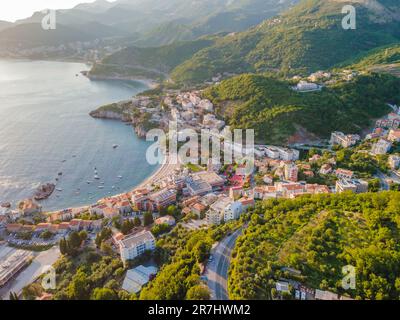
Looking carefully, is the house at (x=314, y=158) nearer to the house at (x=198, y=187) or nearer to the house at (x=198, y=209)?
the house at (x=198, y=187)

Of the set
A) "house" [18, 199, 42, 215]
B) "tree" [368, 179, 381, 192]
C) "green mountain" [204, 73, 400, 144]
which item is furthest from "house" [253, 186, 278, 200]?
"house" [18, 199, 42, 215]

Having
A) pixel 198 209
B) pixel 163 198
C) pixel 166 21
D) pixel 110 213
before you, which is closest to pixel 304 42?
pixel 163 198

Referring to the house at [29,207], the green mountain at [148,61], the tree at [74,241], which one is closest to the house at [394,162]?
the tree at [74,241]

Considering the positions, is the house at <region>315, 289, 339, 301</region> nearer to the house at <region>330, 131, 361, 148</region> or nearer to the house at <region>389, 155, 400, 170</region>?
the house at <region>389, 155, 400, 170</region>

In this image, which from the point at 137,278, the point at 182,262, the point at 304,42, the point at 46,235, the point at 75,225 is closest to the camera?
the point at 182,262

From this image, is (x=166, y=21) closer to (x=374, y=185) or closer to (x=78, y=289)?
(x=374, y=185)
